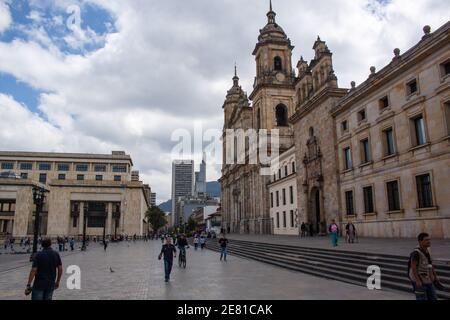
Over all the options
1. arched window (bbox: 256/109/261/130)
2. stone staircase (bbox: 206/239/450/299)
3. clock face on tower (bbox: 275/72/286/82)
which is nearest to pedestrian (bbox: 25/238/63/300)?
stone staircase (bbox: 206/239/450/299)

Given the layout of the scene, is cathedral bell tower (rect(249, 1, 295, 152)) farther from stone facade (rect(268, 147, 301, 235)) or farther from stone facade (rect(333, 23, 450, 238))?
stone facade (rect(333, 23, 450, 238))

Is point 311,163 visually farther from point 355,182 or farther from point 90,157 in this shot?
point 90,157

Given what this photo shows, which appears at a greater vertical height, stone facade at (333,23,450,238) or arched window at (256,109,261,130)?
arched window at (256,109,261,130)

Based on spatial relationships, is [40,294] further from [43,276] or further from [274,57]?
[274,57]

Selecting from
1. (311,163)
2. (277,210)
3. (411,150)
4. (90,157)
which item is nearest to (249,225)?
(277,210)

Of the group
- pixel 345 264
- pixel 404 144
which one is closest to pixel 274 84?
pixel 404 144

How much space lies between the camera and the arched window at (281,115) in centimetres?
5603

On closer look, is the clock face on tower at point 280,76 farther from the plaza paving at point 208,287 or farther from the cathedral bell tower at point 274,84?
the plaza paving at point 208,287

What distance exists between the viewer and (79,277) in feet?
48.5

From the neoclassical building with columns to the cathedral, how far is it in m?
38.2

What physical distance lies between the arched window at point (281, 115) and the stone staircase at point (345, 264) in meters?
36.5

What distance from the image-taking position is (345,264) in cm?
1423

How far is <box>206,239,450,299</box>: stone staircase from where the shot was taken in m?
10.9

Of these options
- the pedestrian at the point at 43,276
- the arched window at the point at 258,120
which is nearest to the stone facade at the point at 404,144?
the pedestrian at the point at 43,276
